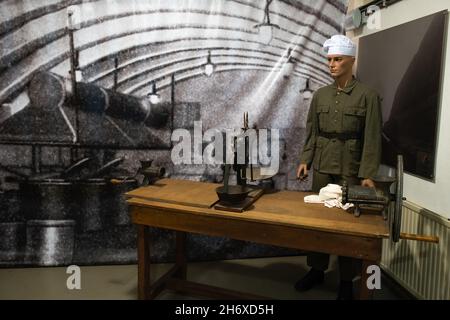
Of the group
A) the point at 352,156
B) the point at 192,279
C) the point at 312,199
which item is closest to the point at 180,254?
the point at 192,279

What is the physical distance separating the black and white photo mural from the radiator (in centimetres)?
114

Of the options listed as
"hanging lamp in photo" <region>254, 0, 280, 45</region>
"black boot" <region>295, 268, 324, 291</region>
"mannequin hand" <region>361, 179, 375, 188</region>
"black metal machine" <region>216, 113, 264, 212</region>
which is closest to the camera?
"black metal machine" <region>216, 113, 264, 212</region>

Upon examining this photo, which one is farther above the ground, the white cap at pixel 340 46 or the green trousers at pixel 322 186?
the white cap at pixel 340 46

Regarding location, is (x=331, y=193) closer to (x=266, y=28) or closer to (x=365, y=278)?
(x=365, y=278)

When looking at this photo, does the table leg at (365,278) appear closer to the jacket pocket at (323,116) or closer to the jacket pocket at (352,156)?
the jacket pocket at (352,156)

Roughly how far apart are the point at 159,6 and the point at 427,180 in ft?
7.68

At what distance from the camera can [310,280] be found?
312cm

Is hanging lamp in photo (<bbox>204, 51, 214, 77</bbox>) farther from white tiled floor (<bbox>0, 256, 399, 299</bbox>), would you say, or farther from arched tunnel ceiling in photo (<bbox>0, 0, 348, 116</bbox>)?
white tiled floor (<bbox>0, 256, 399, 299</bbox>)

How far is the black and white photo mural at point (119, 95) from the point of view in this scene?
3248 mm

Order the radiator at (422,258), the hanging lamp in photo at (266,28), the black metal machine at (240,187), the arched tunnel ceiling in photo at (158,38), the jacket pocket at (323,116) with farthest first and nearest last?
the hanging lamp in photo at (266,28), the arched tunnel ceiling in photo at (158,38), the jacket pocket at (323,116), the radiator at (422,258), the black metal machine at (240,187)

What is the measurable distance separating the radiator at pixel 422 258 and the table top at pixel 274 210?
21.8 inches

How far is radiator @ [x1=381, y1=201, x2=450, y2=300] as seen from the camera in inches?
98.4

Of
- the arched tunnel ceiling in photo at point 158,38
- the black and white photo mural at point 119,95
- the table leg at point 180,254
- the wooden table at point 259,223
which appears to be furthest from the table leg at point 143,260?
the arched tunnel ceiling in photo at point 158,38

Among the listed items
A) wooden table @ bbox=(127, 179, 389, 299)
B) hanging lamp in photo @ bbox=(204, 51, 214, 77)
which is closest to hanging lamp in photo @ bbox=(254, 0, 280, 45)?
hanging lamp in photo @ bbox=(204, 51, 214, 77)
